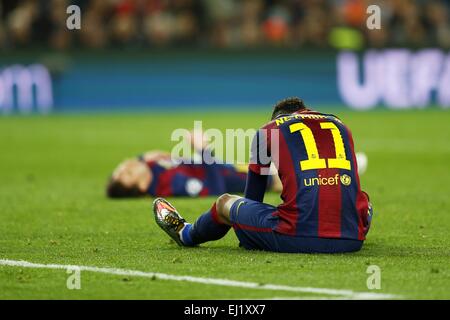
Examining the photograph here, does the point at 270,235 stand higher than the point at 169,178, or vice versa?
the point at 270,235

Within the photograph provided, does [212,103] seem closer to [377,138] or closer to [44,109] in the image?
[44,109]

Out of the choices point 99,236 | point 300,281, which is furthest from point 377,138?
point 300,281

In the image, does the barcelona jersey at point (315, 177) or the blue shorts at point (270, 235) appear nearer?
the barcelona jersey at point (315, 177)

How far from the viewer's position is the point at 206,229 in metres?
8.31

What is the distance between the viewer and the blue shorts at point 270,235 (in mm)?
7938

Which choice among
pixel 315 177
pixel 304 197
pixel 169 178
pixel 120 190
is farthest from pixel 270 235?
pixel 120 190

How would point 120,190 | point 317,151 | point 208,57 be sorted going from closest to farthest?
1. point 317,151
2. point 120,190
3. point 208,57

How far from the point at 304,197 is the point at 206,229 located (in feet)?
2.89

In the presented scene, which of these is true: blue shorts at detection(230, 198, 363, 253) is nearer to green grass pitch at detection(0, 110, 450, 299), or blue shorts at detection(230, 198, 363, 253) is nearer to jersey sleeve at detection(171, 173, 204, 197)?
green grass pitch at detection(0, 110, 450, 299)

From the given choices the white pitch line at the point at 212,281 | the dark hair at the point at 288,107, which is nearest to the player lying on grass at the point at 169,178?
the dark hair at the point at 288,107

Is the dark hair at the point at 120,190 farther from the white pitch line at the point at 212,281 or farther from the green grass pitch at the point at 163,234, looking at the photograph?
the white pitch line at the point at 212,281

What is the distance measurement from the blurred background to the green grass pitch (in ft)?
17.0

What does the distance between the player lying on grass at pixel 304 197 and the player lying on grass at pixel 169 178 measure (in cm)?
415

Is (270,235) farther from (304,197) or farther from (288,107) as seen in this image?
(288,107)
